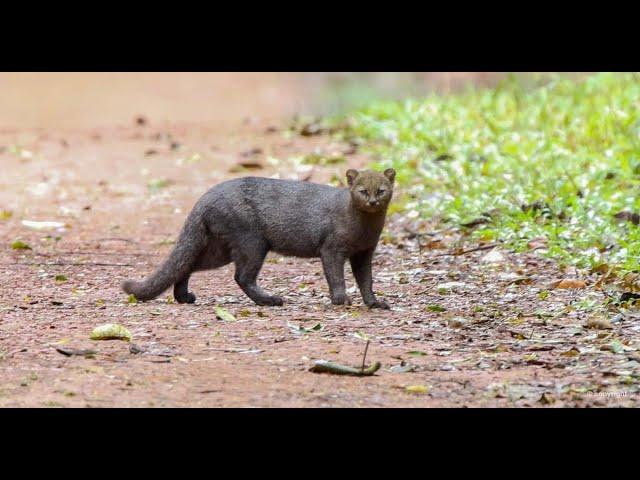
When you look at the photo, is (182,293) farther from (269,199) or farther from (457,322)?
(457,322)

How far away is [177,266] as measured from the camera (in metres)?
7.50

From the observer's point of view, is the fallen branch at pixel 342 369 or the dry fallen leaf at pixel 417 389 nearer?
the dry fallen leaf at pixel 417 389

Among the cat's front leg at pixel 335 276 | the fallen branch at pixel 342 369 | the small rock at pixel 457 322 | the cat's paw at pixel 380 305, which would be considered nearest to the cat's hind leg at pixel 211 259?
the cat's front leg at pixel 335 276

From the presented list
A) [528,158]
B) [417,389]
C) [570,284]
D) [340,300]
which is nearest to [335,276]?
[340,300]

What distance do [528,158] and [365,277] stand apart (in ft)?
11.4

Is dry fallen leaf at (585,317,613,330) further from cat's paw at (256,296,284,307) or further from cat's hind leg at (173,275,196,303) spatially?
cat's hind leg at (173,275,196,303)

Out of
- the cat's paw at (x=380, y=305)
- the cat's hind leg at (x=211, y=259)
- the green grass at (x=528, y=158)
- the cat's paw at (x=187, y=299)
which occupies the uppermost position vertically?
the green grass at (x=528, y=158)

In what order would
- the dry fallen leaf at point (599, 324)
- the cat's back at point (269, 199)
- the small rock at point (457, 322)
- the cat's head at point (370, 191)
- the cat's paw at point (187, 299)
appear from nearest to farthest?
1. the dry fallen leaf at point (599, 324)
2. the small rock at point (457, 322)
3. the cat's head at point (370, 191)
4. the cat's paw at point (187, 299)
5. the cat's back at point (269, 199)

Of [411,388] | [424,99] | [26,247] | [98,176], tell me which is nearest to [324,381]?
[411,388]

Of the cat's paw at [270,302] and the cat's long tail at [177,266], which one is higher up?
the cat's long tail at [177,266]

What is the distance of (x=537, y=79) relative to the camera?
14.0 meters

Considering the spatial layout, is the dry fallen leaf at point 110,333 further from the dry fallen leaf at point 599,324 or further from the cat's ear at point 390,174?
the dry fallen leaf at point 599,324

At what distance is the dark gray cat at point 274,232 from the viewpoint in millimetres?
7473

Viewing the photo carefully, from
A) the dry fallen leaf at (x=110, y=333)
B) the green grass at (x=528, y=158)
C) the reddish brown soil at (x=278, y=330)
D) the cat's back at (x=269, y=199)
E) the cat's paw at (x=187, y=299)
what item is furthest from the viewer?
the green grass at (x=528, y=158)
